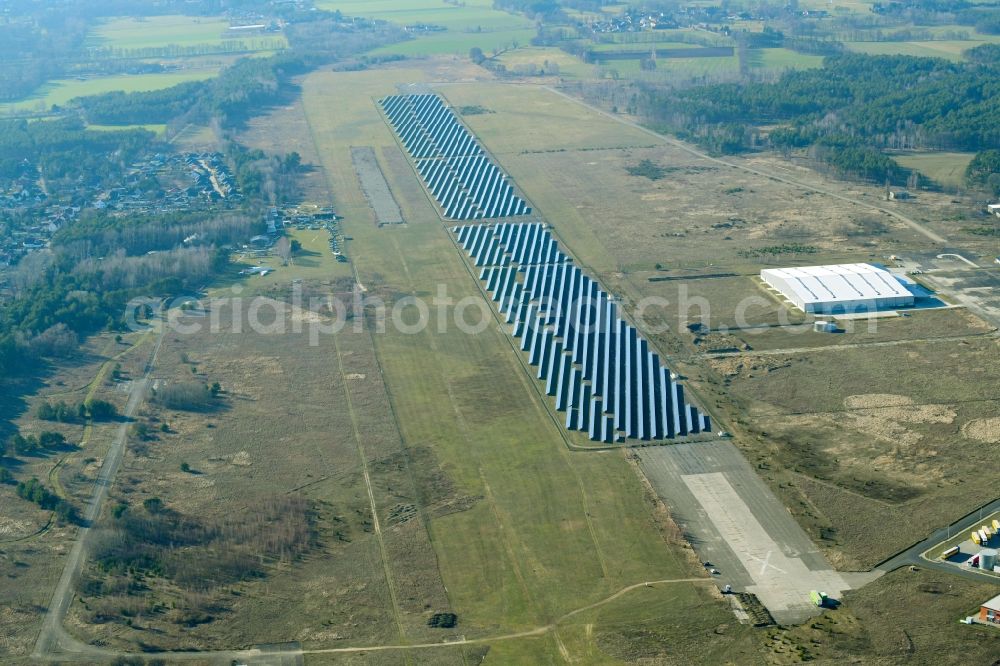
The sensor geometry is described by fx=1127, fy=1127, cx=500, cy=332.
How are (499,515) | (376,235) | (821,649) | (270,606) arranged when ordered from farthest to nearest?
(376,235)
(499,515)
(270,606)
(821,649)

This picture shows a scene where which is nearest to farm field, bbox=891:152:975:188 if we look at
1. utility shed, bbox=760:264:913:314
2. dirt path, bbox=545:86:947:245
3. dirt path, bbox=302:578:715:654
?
dirt path, bbox=545:86:947:245

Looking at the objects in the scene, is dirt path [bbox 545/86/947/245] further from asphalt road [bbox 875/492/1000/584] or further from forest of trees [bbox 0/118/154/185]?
forest of trees [bbox 0/118/154/185]

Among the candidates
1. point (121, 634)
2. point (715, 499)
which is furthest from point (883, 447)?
point (121, 634)

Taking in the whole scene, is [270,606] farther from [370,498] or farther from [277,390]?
[277,390]

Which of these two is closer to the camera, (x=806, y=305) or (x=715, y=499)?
(x=715, y=499)

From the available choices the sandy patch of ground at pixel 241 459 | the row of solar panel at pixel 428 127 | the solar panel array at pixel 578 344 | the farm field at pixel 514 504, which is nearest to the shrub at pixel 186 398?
the sandy patch of ground at pixel 241 459

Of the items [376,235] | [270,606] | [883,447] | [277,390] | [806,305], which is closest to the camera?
[270,606]

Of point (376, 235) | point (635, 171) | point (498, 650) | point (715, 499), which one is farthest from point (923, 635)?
point (635, 171)
